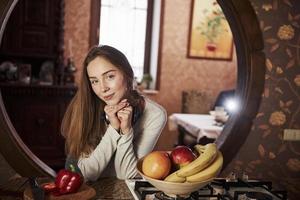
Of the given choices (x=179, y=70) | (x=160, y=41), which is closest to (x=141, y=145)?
(x=160, y=41)

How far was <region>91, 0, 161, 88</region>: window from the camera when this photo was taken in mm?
4605

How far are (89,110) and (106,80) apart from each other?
0.51ft

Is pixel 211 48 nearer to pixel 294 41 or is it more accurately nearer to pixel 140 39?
pixel 140 39

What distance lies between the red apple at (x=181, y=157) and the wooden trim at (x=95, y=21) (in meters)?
3.29

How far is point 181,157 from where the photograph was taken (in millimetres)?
1358

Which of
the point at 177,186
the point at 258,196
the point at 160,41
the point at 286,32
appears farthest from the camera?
the point at 160,41

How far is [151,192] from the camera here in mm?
1430

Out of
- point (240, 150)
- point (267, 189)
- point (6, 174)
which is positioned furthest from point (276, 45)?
point (6, 174)

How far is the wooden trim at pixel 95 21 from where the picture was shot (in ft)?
14.6

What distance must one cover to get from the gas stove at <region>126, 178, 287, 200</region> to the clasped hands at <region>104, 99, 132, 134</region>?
23 cm

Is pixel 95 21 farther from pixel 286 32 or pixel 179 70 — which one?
pixel 286 32

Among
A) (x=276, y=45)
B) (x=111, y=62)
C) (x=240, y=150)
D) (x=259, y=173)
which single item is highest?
(x=276, y=45)

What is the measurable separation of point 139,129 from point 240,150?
20.2 inches

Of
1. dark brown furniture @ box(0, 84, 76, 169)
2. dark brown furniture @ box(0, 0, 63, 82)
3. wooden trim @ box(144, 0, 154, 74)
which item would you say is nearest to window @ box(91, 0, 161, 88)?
wooden trim @ box(144, 0, 154, 74)
